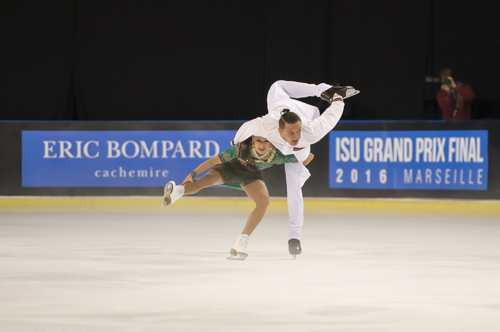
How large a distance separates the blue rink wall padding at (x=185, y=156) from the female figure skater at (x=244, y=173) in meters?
3.60

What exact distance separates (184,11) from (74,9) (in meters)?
1.56

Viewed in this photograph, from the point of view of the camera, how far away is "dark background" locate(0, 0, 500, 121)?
11539mm

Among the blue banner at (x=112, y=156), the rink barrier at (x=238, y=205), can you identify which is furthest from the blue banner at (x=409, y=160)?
the blue banner at (x=112, y=156)

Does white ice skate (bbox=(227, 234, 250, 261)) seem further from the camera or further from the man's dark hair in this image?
the camera

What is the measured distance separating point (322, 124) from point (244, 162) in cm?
68

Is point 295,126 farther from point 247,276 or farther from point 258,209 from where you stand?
point 247,276

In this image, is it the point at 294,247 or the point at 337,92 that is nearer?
the point at 337,92

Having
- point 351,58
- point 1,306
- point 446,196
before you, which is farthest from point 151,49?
point 1,306

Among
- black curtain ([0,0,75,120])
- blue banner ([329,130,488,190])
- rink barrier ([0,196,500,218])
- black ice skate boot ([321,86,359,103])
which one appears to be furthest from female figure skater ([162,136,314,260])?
black curtain ([0,0,75,120])

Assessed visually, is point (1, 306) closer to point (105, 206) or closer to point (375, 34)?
point (105, 206)

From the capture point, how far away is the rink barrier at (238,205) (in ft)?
31.7

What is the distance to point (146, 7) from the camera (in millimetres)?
12102

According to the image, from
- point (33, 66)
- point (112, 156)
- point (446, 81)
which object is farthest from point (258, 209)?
point (33, 66)

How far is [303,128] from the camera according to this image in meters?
6.10
